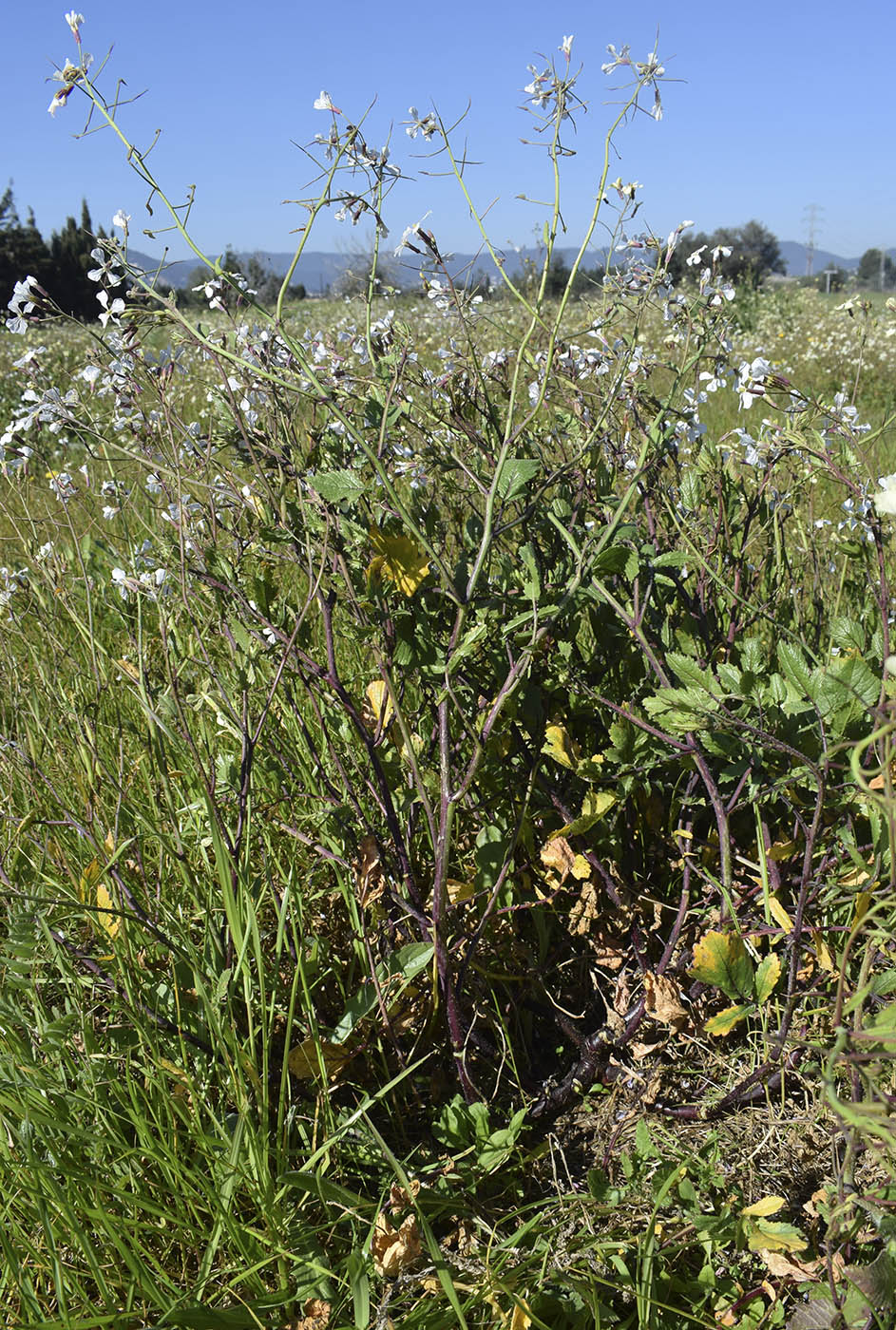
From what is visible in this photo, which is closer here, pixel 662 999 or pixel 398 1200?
pixel 398 1200

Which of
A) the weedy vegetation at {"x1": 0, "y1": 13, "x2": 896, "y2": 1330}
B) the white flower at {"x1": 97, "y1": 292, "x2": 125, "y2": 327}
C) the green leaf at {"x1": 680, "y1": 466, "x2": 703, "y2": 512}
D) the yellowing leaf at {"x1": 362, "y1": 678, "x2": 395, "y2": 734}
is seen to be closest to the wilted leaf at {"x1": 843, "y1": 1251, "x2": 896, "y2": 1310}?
A: the weedy vegetation at {"x1": 0, "y1": 13, "x2": 896, "y2": 1330}

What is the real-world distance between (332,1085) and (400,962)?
25 centimetres

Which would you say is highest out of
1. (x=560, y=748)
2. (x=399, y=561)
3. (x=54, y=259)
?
(x=54, y=259)

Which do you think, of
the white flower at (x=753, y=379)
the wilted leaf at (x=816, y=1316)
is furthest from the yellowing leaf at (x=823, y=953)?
the white flower at (x=753, y=379)

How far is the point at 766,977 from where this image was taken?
1293 mm

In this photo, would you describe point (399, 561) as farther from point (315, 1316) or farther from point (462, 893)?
point (315, 1316)

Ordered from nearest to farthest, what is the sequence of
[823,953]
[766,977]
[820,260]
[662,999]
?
1. [766,977]
2. [823,953]
3. [662,999]
4. [820,260]

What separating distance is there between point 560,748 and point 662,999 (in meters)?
0.42

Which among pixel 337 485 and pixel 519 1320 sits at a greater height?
pixel 337 485

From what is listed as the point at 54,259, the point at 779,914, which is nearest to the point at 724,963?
the point at 779,914

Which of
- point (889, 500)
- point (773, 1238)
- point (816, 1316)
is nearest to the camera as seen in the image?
point (889, 500)

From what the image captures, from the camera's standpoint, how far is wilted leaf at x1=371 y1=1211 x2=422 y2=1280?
123cm

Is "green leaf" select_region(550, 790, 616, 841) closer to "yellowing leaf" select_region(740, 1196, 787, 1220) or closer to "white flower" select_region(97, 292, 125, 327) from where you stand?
"yellowing leaf" select_region(740, 1196, 787, 1220)

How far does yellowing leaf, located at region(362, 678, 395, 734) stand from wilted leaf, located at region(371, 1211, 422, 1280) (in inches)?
26.8
